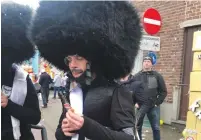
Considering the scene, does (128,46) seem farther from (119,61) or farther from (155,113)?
(155,113)

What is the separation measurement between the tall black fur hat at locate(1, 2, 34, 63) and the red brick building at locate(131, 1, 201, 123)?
5.07 metres

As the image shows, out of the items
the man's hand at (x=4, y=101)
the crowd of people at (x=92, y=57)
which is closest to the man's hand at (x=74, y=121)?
the crowd of people at (x=92, y=57)

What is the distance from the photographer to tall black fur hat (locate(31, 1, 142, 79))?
1646 millimetres

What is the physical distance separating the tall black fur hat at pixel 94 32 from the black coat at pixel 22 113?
53 centimetres

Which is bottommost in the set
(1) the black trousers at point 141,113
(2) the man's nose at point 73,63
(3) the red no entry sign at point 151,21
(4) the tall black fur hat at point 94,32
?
(1) the black trousers at point 141,113

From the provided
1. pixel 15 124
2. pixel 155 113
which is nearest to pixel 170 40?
pixel 155 113

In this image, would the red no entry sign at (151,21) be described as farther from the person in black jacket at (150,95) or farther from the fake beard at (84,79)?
the fake beard at (84,79)

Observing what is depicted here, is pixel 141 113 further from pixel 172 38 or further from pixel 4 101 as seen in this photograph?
pixel 4 101

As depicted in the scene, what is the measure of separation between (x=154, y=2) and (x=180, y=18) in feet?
3.79

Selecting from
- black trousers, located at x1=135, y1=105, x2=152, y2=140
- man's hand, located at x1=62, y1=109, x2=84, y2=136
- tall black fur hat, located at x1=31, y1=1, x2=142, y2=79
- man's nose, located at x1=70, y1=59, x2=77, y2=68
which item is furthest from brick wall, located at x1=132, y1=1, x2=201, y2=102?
man's hand, located at x1=62, y1=109, x2=84, y2=136

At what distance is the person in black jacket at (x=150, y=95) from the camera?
16.7ft

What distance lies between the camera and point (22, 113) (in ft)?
6.93

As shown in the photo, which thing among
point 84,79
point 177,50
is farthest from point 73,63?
point 177,50

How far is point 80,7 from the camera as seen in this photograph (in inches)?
65.4
